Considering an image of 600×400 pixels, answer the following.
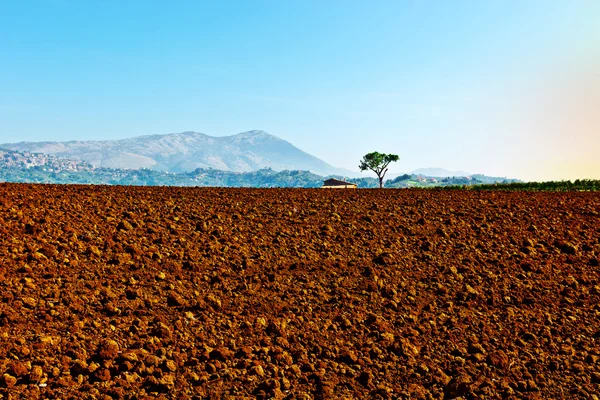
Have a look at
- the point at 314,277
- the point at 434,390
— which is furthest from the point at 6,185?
the point at 434,390

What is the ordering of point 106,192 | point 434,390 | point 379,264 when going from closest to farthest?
1. point 434,390
2. point 379,264
3. point 106,192

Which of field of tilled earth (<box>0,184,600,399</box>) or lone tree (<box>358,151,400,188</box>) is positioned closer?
field of tilled earth (<box>0,184,600,399</box>)

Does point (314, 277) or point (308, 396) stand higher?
point (314, 277)

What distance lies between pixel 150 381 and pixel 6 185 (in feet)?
42.9

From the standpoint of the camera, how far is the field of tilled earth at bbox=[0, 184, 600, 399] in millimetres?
6438

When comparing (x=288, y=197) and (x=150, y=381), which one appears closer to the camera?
(x=150, y=381)

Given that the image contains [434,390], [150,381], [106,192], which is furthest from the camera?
[106,192]

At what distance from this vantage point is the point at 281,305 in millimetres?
8445

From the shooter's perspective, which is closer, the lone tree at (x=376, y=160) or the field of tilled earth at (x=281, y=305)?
the field of tilled earth at (x=281, y=305)

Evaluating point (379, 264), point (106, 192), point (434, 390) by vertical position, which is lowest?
point (434, 390)

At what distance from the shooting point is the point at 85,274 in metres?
8.77

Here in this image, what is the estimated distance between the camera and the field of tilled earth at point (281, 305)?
21.1 ft

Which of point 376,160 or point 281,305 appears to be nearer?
point 281,305

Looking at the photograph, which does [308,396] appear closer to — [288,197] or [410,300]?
[410,300]
